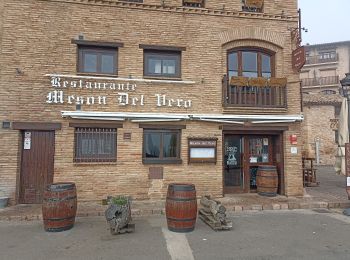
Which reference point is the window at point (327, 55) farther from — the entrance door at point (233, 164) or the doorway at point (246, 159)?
the entrance door at point (233, 164)

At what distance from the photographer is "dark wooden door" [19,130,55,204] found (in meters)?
9.09

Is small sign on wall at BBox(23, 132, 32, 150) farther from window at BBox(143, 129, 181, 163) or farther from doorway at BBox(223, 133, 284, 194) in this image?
doorway at BBox(223, 133, 284, 194)

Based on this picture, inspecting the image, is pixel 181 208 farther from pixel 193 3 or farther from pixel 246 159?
pixel 193 3

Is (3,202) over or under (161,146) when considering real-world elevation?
under

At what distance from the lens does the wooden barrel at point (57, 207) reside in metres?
6.61

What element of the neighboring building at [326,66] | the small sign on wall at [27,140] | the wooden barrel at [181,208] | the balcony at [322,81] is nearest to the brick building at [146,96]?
the small sign on wall at [27,140]

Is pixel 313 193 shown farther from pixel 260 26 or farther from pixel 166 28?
pixel 166 28

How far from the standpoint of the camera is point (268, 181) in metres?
10.1

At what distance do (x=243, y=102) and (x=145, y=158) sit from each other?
4.12 meters

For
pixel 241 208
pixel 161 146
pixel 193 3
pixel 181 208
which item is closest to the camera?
pixel 181 208

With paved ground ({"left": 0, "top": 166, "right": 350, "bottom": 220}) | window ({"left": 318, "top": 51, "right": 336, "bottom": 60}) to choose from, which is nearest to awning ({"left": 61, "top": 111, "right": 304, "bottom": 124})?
paved ground ({"left": 0, "top": 166, "right": 350, "bottom": 220})

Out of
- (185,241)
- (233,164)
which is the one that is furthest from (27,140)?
(233,164)

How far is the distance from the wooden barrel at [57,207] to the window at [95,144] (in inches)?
105

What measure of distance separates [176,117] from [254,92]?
3185mm
